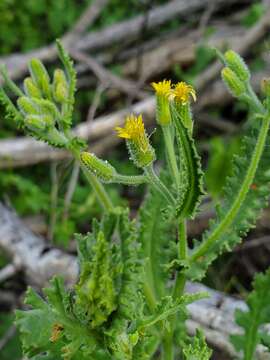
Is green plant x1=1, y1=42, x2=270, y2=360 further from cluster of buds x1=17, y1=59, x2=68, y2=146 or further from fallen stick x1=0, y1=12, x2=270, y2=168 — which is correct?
fallen stick x1=0, y1=12, x2=270, y2=168

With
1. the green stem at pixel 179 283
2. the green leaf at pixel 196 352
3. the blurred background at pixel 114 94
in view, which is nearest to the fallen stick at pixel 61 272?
the blurred background at pixel 114 94

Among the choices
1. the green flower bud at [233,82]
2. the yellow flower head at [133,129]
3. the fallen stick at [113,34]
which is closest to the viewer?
the yellow flower head at [133,129]

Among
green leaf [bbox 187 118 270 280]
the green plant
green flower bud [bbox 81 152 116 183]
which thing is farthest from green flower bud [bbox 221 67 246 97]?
green flower bud [bbox 81 152 116 183]

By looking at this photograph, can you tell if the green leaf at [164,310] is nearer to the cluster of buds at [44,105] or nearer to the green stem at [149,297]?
the green stem at [149,297]

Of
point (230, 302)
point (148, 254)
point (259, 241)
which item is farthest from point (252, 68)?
point (148, 254)

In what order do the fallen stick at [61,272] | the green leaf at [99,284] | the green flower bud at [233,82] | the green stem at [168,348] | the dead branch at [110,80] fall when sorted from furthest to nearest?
the dead branch at [110,80] < the fallen stick at [61,272] < the green stem at [168,348] < the green flower bud at [233,82] < the green leaf at [99,284]

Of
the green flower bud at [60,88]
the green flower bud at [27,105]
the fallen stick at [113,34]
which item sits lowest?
the green flower bud at [27,105]

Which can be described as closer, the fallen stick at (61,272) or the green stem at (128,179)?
the green stem at (128,179)

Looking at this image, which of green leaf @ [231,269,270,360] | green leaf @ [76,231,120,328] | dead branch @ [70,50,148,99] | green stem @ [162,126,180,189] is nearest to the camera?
green leaf @ [76,231,120,328]
